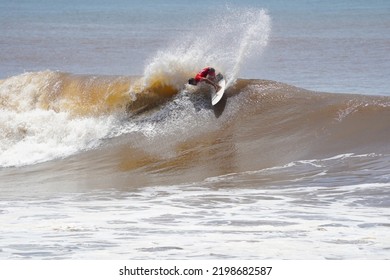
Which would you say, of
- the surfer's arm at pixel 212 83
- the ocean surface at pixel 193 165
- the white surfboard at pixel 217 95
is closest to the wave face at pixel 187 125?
the ocean surface at pixel 193 165

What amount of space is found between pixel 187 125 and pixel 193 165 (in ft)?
7.37

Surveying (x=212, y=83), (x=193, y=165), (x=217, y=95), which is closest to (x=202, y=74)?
(x=212, y=83)

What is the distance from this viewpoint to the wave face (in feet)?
47.3

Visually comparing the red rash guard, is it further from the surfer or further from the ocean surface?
the ocean surface

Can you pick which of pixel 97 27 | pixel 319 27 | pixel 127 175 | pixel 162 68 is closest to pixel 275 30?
pixel 319 27

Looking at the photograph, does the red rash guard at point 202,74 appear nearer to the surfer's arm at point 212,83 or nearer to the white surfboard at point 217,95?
the surfer's arm at point 212,83

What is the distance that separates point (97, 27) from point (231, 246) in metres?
54.0

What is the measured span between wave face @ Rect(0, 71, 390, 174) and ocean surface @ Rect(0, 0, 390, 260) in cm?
3

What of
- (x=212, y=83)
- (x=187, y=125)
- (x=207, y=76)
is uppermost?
(x=207, y=76)

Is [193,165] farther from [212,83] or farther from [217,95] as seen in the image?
[212,83]

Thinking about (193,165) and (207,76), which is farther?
(207,76)

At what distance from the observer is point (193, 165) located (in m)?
14.3

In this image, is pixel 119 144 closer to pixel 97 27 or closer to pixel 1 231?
pixel 1 231

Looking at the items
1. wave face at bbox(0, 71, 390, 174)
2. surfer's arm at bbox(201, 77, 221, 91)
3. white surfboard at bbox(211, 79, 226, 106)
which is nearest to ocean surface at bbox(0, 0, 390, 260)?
wave face at bbox(0, 71, 390, 174)
